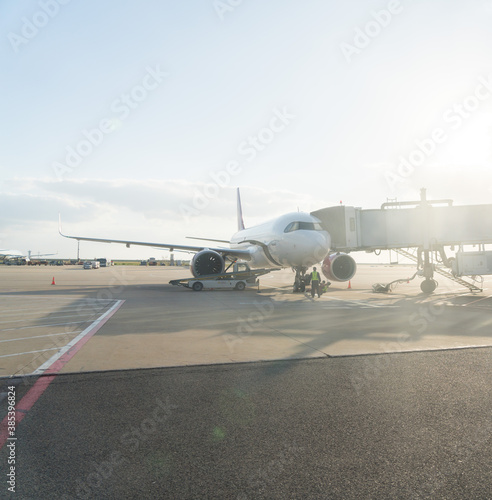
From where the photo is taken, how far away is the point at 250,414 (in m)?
4.22

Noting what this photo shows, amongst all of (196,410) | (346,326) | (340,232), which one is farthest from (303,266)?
(196,410)

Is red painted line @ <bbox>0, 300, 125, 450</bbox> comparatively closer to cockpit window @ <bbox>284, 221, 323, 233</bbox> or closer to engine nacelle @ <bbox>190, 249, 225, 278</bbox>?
cockpit window @ <bbox>284, 221, 323, 233</bbox>

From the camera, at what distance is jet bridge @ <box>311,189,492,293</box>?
2081 cm

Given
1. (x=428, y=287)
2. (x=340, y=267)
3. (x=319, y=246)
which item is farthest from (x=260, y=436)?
(x=340, y=267)

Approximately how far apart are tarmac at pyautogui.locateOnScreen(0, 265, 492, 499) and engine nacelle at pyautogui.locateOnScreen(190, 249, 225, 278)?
52.8 feet

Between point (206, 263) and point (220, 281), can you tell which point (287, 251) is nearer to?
point (220, 281)

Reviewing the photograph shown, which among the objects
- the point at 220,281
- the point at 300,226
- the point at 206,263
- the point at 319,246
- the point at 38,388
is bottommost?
the point at 38,388

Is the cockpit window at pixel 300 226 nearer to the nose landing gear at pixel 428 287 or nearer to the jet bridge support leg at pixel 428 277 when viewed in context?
the jet bridge support leg at pixel 428 277

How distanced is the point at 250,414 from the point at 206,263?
70.3 feet

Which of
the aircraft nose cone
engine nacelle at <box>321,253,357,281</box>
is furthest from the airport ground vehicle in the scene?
the aircraft nose cone

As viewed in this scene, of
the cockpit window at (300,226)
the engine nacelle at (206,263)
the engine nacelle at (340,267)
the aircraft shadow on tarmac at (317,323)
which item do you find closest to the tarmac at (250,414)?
the aircraft shadow on tarmac at (317,323)

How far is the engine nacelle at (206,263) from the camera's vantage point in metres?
25.1

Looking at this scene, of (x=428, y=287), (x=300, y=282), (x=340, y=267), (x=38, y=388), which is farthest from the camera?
(x=340, y=267)

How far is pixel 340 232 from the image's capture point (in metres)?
21.6
